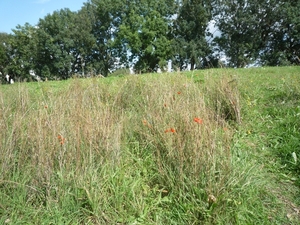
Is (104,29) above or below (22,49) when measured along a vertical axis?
above

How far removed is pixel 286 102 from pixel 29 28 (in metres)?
37.5

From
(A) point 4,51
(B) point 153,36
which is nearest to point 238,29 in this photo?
(B) point 153,36

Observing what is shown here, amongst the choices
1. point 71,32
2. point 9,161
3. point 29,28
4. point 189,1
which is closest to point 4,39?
point 29,28

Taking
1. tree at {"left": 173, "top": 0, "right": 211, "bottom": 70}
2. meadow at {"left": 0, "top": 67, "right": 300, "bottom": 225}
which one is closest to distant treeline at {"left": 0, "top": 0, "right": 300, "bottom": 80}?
tree at {"left": 173, "top": 0, "right": 211, "bottom": 70}

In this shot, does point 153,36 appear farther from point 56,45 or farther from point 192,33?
point 56,45

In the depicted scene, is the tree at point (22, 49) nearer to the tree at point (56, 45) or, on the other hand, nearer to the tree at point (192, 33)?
the tree at point (56, 45)

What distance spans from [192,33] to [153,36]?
19.3 ft

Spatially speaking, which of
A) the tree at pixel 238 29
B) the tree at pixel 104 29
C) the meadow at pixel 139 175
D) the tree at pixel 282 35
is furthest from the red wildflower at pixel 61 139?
the tree at pixel 104 29

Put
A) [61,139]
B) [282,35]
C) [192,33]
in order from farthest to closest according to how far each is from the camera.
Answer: [192,33], [282,35], [61,139]

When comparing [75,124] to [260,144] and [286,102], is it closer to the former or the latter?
[260,144]

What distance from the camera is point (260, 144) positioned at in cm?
290

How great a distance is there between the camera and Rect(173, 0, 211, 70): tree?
2734 centimetres

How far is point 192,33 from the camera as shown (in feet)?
94.5

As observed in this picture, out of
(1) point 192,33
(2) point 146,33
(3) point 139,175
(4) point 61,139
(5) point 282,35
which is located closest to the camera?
(4) point 61,139
